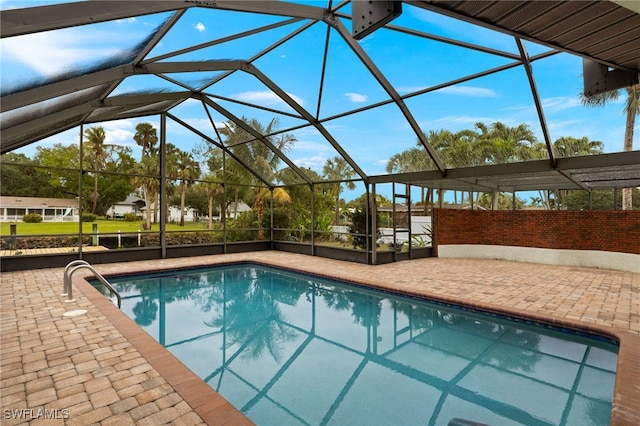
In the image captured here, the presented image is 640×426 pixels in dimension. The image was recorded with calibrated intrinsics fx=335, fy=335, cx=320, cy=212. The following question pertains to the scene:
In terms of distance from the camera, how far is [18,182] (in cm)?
898

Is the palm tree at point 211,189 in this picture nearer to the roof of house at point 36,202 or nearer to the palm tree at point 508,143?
the roof of house at point 36,202

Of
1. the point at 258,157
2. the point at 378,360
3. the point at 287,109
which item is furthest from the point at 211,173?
the point at 378,360

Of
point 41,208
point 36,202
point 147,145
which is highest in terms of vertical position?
point 147,145

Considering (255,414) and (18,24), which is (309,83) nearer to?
(18,24)

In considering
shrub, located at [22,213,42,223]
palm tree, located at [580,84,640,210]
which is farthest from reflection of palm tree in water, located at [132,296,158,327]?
palm tree, located at [580,84,640,210]

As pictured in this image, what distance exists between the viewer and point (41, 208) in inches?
371

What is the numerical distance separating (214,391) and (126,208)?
10.5 meters

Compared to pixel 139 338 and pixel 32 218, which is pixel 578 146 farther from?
pixel 32 218

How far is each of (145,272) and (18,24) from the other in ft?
26.5

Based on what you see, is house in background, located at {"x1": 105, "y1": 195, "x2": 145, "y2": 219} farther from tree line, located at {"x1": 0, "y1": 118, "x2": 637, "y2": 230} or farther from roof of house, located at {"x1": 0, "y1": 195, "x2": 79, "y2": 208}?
roof of house, located at {"x1": 0, "y1": 195, "x2": 79, "y2": 208}

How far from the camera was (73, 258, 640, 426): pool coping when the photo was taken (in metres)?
2.75

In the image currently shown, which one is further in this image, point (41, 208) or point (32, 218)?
point (41, 208)

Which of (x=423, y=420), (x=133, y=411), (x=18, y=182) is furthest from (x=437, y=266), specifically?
(x=18, y=182)

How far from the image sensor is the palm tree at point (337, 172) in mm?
11764
